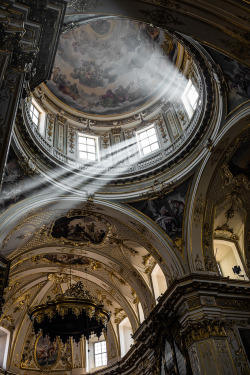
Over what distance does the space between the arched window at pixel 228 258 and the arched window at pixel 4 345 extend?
11.4 meters

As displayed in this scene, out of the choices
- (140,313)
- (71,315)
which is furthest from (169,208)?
(140,313)

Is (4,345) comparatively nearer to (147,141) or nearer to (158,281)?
(158,281)

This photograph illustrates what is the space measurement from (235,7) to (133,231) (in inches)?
374

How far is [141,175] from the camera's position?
14117 millimetres

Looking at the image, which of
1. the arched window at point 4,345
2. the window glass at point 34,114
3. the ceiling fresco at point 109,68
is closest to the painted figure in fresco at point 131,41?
the ceiling fresco at point 109,68

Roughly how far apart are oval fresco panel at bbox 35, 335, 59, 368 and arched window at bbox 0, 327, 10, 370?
1590 millimetres

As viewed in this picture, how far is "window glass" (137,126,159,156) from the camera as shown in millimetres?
15445

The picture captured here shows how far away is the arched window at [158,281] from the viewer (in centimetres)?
1500

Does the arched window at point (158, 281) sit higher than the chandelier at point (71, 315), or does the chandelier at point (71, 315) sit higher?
the arched window at point (158, 281)

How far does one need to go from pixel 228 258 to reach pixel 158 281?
10.3 feet

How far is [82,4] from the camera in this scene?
255 inches

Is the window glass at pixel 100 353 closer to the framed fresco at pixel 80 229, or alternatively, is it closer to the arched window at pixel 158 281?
the arched window at pixel 158 281

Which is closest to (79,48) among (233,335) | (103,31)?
(103,31)

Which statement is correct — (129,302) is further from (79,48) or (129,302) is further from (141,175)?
(79,48)
